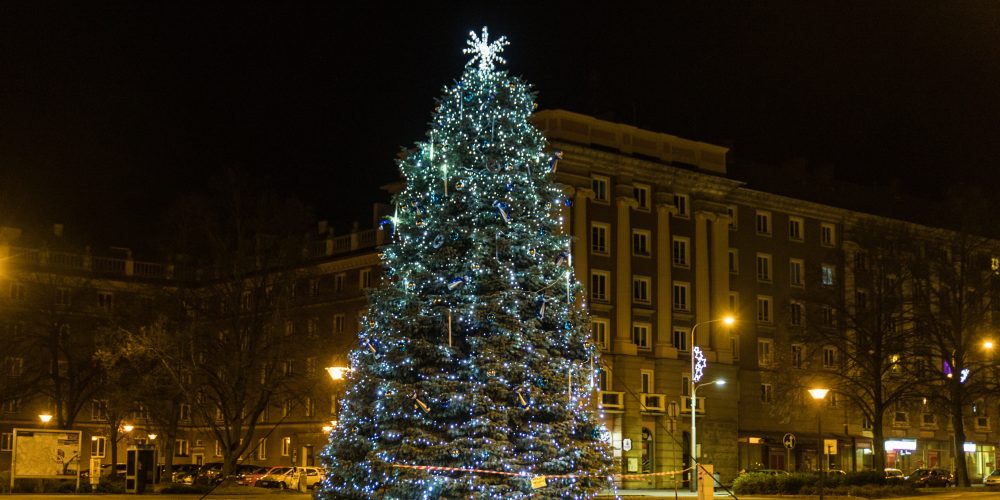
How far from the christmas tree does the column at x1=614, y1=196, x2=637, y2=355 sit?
146ft

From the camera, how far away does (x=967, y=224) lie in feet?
213

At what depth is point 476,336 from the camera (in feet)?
81.4

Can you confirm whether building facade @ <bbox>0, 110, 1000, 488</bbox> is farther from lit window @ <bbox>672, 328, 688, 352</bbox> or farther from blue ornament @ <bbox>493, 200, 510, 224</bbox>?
blue ornament @ <bbox>493, 200, 510, 224</bbox>

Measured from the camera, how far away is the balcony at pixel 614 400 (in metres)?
69.5

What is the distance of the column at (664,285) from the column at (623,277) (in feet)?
7.70

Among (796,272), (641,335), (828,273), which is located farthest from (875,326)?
(796,272)

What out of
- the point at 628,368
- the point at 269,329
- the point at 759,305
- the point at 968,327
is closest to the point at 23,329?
the point at 269,329

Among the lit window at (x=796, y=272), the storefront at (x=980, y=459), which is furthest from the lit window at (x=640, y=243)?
the storefront at (x=980, y=459)

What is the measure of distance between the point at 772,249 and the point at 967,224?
18.7 m

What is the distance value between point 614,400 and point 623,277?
753 cm

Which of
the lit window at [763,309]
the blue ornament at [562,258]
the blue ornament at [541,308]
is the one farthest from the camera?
the lit window at [763,309]

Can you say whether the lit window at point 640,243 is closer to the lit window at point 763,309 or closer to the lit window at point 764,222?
the lit window at point 763,309

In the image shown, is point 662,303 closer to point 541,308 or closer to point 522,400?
point 541,308

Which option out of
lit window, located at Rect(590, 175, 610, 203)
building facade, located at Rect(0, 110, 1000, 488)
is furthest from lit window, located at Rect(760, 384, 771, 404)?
lit window, located at Rect(590, 175, 610, 203)
